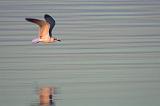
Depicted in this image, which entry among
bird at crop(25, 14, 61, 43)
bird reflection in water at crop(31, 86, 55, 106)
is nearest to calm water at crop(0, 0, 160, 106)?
bird reflection in water at crop(31, 86, 55, 106)

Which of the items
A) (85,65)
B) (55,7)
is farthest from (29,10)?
(85,65)

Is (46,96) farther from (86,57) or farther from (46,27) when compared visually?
(86,57)

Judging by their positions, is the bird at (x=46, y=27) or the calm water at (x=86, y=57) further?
the bird at (x=46, y=27)

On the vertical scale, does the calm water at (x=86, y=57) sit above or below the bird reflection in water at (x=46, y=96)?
above

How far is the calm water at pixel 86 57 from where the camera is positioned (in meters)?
7.25

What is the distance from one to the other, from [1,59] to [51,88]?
1597mm

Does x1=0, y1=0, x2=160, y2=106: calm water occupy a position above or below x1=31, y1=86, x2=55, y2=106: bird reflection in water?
above

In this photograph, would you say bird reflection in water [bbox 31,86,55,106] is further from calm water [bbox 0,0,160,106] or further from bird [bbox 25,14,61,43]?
bird [bbox 25,14,61,43]

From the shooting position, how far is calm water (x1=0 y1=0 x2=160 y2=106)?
7.25 m

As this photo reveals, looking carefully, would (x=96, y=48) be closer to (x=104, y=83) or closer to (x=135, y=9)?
(x=104, y=83)

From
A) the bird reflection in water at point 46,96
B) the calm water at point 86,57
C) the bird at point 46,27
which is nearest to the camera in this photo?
the bird reflection in water at point 46,96

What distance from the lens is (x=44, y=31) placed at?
8297 mm

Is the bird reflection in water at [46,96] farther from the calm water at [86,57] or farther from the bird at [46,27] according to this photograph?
the bird at [46,27]

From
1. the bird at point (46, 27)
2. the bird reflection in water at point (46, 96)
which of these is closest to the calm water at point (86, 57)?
the bird reflection in water at point (46, 96)
